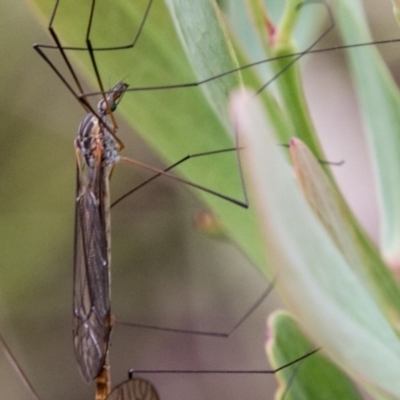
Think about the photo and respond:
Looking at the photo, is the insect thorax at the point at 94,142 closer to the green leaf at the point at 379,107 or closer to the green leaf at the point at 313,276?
the green leaf at the point at 379,107

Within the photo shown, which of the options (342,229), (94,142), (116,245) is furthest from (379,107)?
(116,245)

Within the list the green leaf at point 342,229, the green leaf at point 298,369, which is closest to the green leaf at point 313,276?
the green leaf at point 342,229

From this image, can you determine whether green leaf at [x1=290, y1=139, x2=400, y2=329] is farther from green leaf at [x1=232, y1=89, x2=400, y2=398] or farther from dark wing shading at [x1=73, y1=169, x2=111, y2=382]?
dark wing shading at [x1=73, y1=169, x2=111, y2=382]

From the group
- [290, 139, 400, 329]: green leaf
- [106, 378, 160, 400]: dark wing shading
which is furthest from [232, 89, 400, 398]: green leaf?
[106, 378, 160, 400]: dark wing shading

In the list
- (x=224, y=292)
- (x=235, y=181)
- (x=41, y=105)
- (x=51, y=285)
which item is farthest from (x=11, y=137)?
(x=235, y=181)

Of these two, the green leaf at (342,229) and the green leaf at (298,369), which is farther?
the green leaf at (298,369)

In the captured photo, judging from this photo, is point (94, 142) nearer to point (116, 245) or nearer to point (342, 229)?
point (342, 229)
